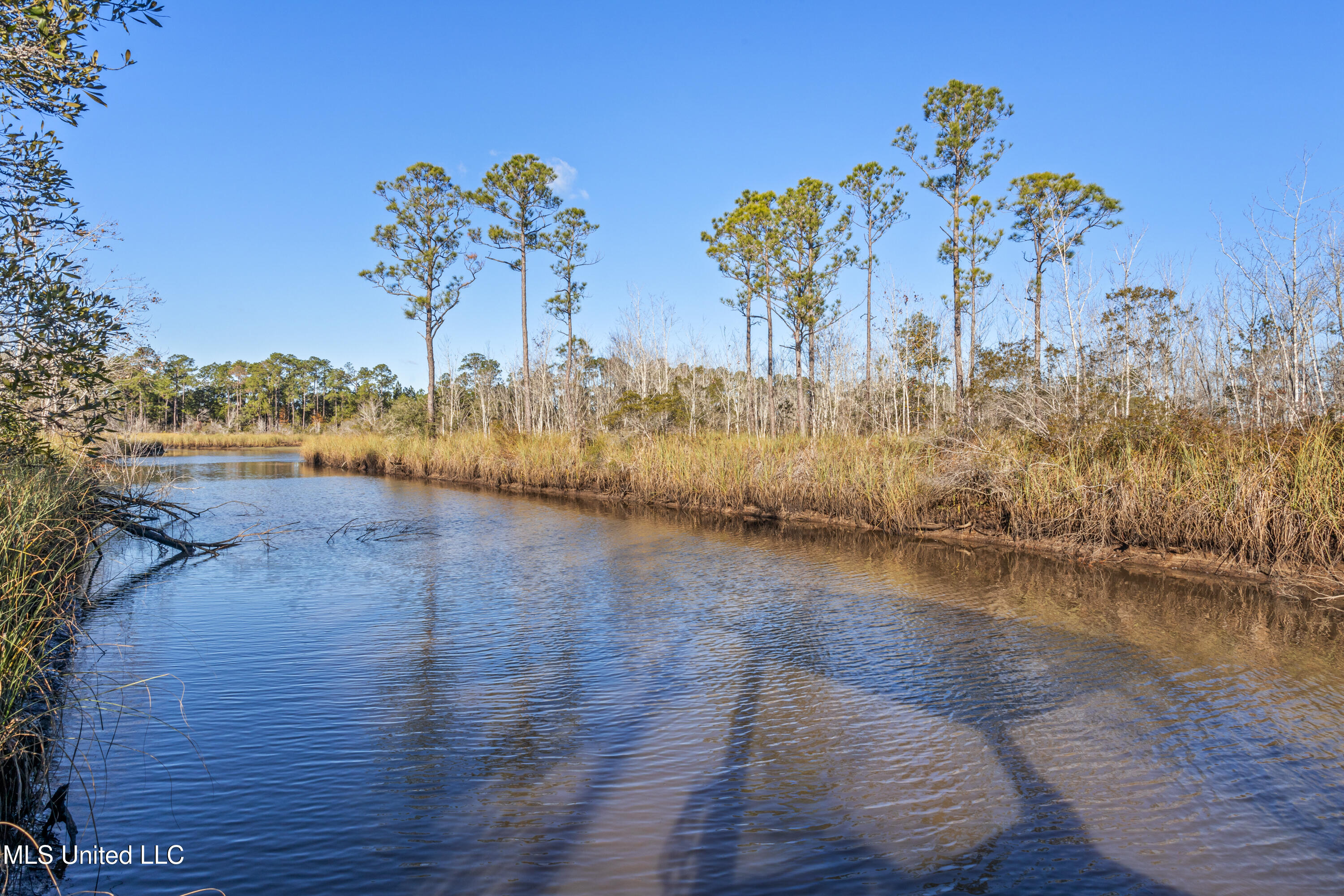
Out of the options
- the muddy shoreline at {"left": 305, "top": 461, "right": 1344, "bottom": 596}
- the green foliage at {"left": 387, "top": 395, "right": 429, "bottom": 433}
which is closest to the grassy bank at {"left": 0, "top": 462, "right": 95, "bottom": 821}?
the muddy shoreline at {"left": 305, "top": 461, "right": 1344, "bottom": 596}

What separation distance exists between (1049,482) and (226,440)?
174 feet

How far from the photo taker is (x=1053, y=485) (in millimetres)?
→ 9648

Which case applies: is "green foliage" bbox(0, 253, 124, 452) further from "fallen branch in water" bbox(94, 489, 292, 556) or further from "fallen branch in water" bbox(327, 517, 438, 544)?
"fallen branch in water" bbox(327, 517, 438, 544)

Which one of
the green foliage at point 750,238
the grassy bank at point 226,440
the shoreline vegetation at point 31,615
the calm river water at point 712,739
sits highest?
the green foliage at point 750,238

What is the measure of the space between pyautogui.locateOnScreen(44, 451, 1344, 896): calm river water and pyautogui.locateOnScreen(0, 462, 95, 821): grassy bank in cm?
33

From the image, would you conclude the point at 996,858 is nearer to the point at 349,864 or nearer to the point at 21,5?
the point at 349,864

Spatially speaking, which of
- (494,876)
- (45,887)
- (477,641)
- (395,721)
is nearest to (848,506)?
(477,641)

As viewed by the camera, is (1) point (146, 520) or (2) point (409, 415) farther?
(2) point (409, 415)

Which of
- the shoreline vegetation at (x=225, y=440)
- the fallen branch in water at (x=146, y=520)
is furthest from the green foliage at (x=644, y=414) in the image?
the shoreline vegetation at (x=225, y=440)

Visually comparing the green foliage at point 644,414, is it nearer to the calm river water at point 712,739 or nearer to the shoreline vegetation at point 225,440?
the calm river water at point 712,739

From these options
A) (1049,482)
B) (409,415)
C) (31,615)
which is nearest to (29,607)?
(31,615)

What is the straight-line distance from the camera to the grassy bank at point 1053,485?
24.6 feet

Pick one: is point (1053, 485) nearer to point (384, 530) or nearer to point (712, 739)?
point (712, 739)

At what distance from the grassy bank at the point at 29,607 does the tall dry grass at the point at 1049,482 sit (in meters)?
10.3
